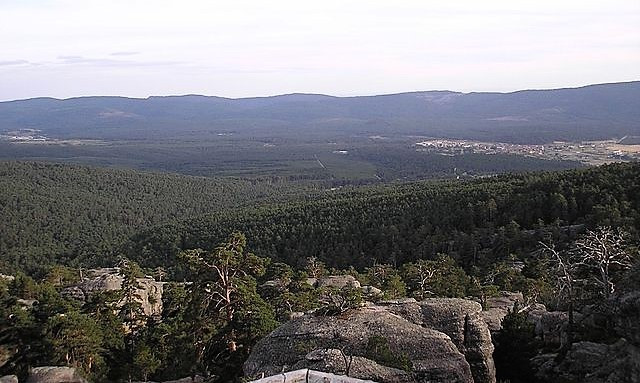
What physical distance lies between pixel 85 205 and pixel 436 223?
6307 centimetres

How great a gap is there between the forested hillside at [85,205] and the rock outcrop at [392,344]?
5710 centimetres

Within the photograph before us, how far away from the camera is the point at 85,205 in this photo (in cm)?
9806

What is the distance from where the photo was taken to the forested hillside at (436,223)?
49.1 m

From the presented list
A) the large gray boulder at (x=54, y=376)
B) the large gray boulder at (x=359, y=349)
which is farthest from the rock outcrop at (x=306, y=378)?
the large gray boulder at (x=54, y=376)

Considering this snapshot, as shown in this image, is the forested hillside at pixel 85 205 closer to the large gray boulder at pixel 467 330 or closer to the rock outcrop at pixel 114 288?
the rock outcrop at pixel 114 288

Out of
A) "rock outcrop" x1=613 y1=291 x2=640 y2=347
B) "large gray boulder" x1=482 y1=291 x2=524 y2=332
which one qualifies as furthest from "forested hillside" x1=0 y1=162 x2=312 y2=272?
"rock outcrop" x1=613 y1=291 x2=640 y2=347

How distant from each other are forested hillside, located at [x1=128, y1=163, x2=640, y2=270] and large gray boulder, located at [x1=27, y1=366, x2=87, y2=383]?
3570 centimetres

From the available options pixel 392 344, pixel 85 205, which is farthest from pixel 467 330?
pixel 85 205

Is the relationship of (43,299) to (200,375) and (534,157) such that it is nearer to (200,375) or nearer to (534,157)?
(200,375)

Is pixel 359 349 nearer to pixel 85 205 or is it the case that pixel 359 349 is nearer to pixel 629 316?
pixel 629 316

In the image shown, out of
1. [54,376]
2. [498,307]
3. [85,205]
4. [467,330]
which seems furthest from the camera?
[85,205]

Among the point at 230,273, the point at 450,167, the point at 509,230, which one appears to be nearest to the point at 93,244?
the point at 509,230

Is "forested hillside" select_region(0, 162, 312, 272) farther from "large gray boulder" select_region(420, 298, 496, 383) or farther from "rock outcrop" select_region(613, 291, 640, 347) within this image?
"rock outcrop" select_region(613, 291, 640, 347)

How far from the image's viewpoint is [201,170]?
598 feet
